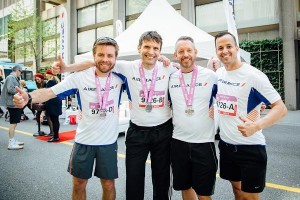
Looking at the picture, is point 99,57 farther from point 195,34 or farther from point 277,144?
point 195,34

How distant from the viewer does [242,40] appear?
1590 centimetres

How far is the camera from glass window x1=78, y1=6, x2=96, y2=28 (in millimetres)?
25359

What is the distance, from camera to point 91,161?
2.84 metres

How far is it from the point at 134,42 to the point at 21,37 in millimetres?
24490

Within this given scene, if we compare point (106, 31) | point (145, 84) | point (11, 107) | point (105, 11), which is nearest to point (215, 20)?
point (106, 31)

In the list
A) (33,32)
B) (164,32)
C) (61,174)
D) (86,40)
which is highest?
(33,32)

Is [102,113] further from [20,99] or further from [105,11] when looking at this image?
[105,11]

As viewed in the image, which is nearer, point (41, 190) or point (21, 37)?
point (41, 190)

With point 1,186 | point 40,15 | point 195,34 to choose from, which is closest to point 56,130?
point 1,186

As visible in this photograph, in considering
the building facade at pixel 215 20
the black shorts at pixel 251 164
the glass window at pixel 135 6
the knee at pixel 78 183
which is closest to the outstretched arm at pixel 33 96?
the knee at pixel 78 183

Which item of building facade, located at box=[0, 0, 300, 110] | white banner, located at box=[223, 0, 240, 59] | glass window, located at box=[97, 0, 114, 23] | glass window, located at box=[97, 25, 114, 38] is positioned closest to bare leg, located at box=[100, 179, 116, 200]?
white banner, located at box=[223, 0, 240, 59]

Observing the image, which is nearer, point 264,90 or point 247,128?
point 247,128

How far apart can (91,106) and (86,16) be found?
2517 centimetres

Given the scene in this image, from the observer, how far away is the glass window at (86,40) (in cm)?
2547
